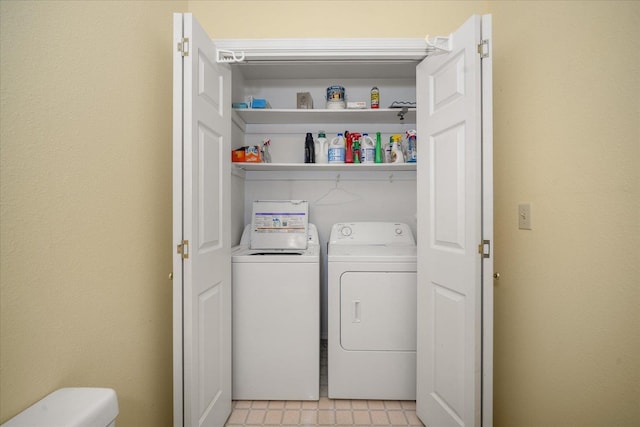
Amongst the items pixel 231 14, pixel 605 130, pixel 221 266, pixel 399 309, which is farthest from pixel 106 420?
pixel 231 14

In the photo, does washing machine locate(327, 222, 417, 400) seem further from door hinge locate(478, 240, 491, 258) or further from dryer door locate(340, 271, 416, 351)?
door hinge locate(478, 240, 491, 258)

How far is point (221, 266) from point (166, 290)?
0.93 feet

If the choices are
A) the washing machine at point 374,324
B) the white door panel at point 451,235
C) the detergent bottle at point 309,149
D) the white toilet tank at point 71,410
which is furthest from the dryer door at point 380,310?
the white toilet tank at point 71,410

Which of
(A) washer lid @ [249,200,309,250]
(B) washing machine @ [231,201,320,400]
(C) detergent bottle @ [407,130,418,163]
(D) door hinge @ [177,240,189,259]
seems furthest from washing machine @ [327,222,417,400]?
(D) door hinge @ [177,240,189,259]

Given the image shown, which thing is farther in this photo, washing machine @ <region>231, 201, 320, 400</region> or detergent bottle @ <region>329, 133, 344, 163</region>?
detergent bottle @ <region>329, 133, 344, 163</region>

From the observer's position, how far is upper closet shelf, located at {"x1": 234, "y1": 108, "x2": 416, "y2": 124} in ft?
7.23

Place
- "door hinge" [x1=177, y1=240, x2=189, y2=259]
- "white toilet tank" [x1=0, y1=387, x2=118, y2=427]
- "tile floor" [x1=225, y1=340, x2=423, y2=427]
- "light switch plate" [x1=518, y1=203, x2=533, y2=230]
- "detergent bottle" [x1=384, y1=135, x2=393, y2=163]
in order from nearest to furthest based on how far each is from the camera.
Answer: "white toilet tank" [x1=0, y1=387, x2=118, y2=427]
"door hinge" [x1=177, y1=240, x2=189, y2=259]
"light switch plate" [x1=518, y1=203, x2=533, y2=230]
"tile floor" [x1=225, y1=340, x2=423, y2=427]
"detergent bottle" [x1=384, y1=135, x2=393, y2=163]

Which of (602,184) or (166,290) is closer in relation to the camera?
(602,184)

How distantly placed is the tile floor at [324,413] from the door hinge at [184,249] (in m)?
1.10

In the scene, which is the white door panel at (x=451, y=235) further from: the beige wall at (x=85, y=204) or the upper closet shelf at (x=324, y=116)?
the beige wall at (x=85, y=204)

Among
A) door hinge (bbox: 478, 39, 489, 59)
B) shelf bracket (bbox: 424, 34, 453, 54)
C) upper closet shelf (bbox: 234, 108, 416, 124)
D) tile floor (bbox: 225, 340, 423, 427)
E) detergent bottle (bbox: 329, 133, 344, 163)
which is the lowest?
tile floor (bbox: 225, 340, 423, 427)

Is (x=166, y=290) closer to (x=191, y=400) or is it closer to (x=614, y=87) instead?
(x=191, y=400)

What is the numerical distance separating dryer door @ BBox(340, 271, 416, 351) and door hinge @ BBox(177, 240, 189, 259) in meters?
0.99

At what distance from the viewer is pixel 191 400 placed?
133cm
